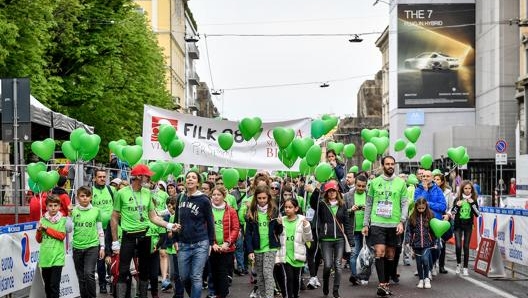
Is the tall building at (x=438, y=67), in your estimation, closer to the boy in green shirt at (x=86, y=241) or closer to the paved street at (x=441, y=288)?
the paved street at (x=441, y=288)

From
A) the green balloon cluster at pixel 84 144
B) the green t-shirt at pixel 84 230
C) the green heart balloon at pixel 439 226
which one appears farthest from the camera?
the green balloon cluster at pixel 84 144

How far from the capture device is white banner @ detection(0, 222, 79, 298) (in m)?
11.1

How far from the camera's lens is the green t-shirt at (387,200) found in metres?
12.6

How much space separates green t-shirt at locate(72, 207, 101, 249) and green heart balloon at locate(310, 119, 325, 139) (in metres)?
5.90

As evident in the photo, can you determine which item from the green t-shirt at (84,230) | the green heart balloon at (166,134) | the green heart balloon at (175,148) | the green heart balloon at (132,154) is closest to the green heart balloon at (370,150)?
the green heart balloon at (175,148)

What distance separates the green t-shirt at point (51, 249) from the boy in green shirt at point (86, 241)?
1.02 ft

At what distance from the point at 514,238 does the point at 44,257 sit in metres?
8.04

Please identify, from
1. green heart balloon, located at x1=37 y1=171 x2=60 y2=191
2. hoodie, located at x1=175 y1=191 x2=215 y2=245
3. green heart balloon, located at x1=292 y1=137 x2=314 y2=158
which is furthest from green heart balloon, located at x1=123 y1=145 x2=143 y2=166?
hoodie, located at x1=175 y1=191 x2=215 y2=245

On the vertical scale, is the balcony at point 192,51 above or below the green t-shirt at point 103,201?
above

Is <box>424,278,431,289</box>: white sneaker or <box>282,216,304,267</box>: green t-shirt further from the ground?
<box>282,216,304,267</box>: green t-shirt

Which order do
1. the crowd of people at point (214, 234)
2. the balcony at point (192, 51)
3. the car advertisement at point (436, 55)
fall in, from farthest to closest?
the balcony at point (192, 51)
the car advertisement at point (436, 55)
the crowd of people at point (214, 234)

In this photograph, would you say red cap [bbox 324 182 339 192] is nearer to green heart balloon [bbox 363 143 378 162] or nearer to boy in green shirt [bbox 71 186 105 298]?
boy in green shirt [bbox 71 186 105 298]

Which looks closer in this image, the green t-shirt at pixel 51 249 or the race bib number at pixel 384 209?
the green t-shirt at pixel 51 249

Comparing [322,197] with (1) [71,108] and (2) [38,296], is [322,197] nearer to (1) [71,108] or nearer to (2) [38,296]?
(2) [38,296]
